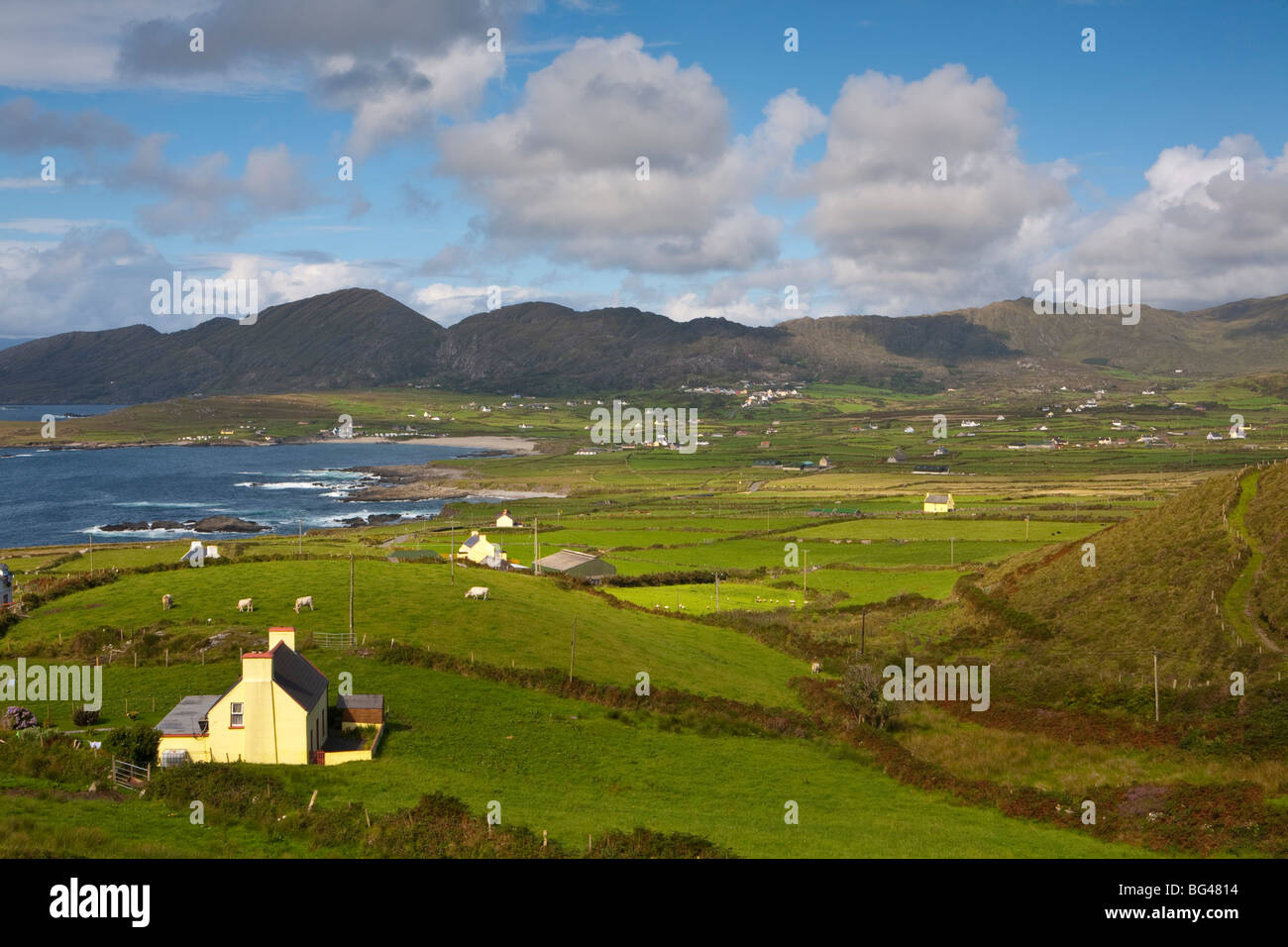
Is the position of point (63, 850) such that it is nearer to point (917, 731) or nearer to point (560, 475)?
point (917, 731)

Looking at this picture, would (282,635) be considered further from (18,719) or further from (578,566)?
(578,566)

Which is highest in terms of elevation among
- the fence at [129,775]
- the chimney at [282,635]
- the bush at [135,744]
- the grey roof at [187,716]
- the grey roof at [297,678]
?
the chimney at [282,635]

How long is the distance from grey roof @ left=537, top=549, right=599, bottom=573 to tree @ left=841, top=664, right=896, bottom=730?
3544cm

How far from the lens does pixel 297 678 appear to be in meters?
32.8

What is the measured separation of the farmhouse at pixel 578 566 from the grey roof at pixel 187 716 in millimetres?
42561

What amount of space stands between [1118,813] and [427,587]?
38971mm

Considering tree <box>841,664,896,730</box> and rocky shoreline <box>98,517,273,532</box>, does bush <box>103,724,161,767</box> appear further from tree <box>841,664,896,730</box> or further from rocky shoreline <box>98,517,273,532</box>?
rocky shoreline <box>98,517,273,532</box>

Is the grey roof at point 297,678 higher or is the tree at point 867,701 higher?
the grey roof at point 297,678

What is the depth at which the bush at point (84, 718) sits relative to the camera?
3378 centimetres

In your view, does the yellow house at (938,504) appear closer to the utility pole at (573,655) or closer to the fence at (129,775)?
the utility pole at (573,655)

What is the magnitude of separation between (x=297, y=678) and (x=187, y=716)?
3772 millimetres

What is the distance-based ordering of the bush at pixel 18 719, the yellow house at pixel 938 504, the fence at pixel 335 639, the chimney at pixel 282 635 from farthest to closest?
the yellow house at pixel 938 504, the fence at pixel 335 639, the chimney at pixel 282 635, the bush at pixel 18 719

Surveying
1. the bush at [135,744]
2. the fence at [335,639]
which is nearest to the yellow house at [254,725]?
the bush at [135,744]

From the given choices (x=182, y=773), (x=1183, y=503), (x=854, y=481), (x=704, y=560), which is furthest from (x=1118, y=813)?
(x=854, y=481)
